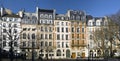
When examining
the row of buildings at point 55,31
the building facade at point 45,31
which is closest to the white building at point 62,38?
the row of buildings at point 55,31

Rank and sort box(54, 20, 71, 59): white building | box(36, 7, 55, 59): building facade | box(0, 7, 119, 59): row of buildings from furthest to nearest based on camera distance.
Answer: box(54, 20, 71, 59): white building
box(36, 7, 55, 59): building facade
box(0, 7, 119, 59): row of buildings

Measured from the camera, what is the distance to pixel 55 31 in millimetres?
78938

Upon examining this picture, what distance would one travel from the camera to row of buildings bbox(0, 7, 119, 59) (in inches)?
2953

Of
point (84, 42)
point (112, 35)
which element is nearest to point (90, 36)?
point (84, 42)

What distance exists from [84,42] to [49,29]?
10.2 meters

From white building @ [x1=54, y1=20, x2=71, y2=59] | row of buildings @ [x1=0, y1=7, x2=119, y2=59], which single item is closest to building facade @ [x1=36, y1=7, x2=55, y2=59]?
row of buildings @ [x1=0, y1=7, x2=119, y2=59]

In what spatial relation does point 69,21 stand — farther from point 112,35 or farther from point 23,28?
point 112,35

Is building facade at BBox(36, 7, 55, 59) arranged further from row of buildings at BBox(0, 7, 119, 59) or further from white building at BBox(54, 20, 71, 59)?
white building at BBox(54, 20, 71, 59)

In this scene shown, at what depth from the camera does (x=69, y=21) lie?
265 feet

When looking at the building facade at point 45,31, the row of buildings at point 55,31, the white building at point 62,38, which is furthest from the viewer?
the white building at point 62,38

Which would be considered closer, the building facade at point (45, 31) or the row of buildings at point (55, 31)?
the row of buildings at point (55, 31)

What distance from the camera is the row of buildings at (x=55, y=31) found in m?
75.0

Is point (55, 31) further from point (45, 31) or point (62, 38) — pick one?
point (62, 38)

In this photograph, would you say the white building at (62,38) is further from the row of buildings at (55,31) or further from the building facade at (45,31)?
the building facade at (45,31)
